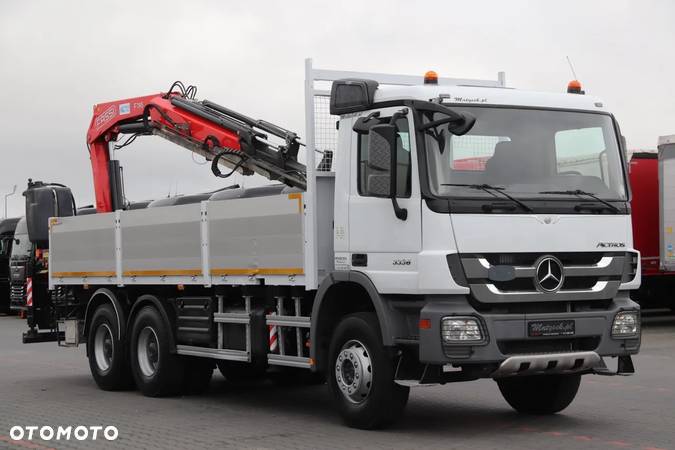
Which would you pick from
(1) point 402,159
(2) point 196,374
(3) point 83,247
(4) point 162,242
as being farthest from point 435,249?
(3) point 83,247

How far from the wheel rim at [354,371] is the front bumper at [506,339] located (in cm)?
79

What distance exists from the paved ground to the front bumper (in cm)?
72

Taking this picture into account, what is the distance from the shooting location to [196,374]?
541 inches

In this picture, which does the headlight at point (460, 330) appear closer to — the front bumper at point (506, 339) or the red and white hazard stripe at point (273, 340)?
the front bumper at point (506, 339)

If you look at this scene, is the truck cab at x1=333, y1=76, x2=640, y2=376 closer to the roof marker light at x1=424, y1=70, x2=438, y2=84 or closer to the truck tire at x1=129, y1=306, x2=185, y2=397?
the roof marker light at x1=424, y1=70, x2=438, y2=84

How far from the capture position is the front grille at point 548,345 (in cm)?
974

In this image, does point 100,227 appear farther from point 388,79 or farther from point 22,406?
point 388,79

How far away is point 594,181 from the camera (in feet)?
33.8

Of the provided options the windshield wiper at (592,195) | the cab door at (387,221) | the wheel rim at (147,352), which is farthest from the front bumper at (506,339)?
the wheel rim at (147,352)

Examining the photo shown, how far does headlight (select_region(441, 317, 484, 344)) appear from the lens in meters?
9.45

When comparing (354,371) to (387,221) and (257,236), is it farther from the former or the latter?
(257,236)

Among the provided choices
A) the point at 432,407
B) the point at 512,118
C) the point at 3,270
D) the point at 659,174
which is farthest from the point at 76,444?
the point at 3,270

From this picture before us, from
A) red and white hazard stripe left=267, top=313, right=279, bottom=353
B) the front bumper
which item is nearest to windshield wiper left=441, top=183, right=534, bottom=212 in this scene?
the front bumper

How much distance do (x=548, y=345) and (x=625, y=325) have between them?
813 mm
